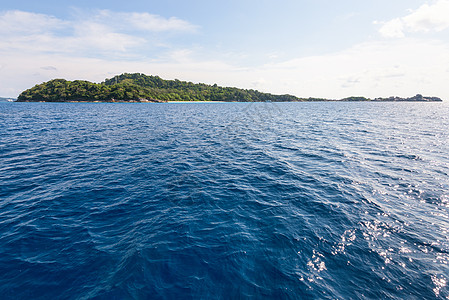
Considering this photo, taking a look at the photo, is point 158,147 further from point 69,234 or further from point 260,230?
point 260,230

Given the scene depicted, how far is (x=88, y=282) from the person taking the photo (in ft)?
23.6

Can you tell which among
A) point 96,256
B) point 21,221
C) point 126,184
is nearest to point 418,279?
point 96,256

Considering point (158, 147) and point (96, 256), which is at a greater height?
point (158, 147)

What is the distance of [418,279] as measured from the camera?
24.6 feet

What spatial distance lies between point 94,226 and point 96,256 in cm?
248

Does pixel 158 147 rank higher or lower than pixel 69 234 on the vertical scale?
higher

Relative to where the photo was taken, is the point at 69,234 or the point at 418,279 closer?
the point at 418,279

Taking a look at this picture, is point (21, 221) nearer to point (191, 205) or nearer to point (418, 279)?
point (191, 205)

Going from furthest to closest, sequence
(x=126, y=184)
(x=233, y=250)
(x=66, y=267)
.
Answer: (x=126, y=184) → (x=233, y=250) → (x=66, y=267)

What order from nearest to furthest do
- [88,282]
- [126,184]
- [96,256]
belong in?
[88,282] → [96,256] → [126,184]

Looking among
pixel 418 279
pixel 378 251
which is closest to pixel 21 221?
pixel 378 251

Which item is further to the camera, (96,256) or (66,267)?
(96,256)

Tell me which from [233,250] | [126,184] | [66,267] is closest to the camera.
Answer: [66,267]

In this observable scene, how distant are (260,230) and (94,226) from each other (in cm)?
945
